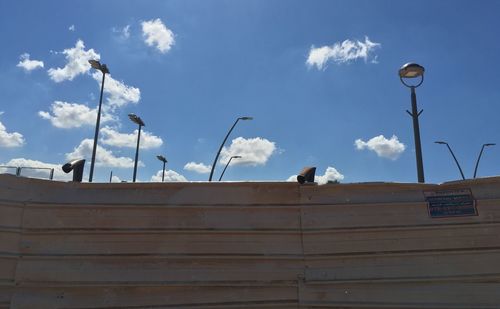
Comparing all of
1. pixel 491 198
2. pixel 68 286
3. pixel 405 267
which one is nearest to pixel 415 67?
pixel 491 198

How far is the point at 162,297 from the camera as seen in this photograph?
394 centimetres

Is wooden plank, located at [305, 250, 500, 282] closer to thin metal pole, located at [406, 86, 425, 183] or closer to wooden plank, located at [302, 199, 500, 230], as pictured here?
wooden plank, located at [302, 199, 500, 230]

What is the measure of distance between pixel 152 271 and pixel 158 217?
47 centimetres

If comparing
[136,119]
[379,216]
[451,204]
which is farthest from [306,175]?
[136,119]

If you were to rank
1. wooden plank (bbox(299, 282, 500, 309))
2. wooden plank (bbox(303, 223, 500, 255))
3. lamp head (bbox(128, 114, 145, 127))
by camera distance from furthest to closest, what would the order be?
lamp head (bbox(128, 114, 145, 127))
wooden plank (bbox(303, 223, 500, 255))
wooden plank (bbox(299, 282, 500, 309))

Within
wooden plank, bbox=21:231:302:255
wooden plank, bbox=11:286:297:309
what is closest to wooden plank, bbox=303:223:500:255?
wooden plank, bbox=21:231:302:255

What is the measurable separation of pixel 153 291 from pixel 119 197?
89 cm

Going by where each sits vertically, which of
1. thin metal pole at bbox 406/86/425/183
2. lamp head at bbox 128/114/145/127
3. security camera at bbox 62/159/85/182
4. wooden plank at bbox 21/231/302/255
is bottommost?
wooden plank at bbox 21/231/302/255

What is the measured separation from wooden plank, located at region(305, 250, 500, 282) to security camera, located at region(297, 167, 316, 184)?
0.71 metres

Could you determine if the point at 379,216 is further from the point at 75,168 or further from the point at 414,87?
the point at 414,87

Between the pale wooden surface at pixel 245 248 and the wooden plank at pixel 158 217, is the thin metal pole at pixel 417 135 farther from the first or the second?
the wooden plank at pixel 158 217

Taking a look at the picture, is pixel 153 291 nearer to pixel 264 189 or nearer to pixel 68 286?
pixel 68 286

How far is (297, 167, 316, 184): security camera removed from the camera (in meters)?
4.18

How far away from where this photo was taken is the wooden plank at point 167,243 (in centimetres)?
402
